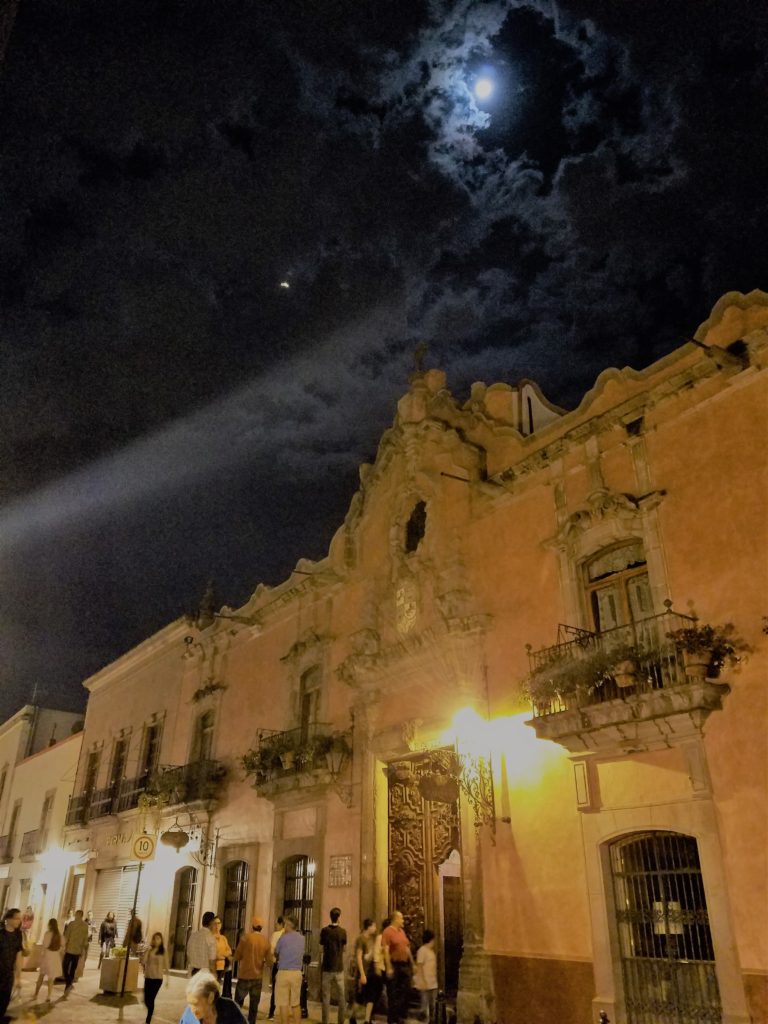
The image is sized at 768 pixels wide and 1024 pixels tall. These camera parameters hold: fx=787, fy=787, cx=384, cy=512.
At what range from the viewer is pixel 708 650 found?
9.23 metres

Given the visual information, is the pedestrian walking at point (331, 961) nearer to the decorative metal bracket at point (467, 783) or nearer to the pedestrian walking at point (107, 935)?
the decorative metal bracket at point (467, 783)

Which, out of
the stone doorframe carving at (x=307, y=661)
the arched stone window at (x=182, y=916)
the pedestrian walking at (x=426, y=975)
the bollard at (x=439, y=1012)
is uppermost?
the stone doorframe carving at (x=307, y=661)

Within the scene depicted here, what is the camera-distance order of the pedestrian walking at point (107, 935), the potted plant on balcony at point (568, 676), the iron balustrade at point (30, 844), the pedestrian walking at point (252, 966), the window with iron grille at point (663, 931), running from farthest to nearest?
the iron balustrade at point (30, 844) → the pedestrian walking at point (107, 935) → the pedestrian walking at point (252, 966) → the potted plant on balcony at point (568, 676) → the window with iron grille at point (663, 931)

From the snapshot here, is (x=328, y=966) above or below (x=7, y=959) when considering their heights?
below

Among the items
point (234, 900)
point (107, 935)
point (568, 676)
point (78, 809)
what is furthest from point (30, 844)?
point (568, 676)

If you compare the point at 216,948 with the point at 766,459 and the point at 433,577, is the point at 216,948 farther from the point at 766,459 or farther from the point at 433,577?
the point at 766,459

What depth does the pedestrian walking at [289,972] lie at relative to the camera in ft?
34.2

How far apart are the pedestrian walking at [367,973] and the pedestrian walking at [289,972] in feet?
2.58

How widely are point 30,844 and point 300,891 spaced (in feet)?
61.1

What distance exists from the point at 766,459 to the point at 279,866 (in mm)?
12201

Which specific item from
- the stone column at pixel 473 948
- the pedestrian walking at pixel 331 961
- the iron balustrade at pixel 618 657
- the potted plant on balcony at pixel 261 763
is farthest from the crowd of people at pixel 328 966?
the potted plant on balcony at pixel 261 763

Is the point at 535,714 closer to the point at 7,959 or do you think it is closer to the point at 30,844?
the point at 7,959

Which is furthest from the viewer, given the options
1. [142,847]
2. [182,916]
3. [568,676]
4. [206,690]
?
[206,690]

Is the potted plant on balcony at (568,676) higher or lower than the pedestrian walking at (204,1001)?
higher
